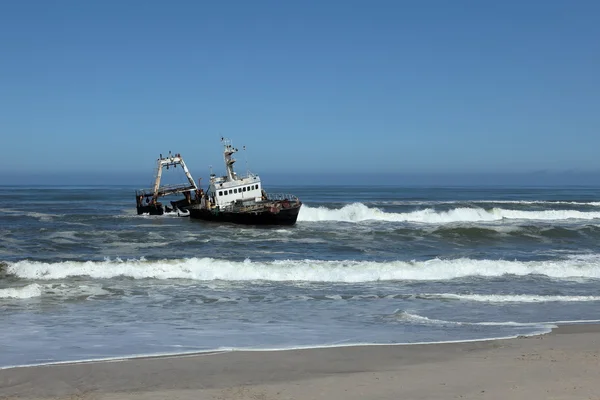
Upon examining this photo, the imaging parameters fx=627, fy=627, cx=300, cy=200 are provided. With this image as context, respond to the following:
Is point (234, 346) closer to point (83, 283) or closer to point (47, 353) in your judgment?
point (47, 353)

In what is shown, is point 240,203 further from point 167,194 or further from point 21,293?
point 21,293

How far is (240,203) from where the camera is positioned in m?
41.2

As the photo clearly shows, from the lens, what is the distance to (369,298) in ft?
51.1

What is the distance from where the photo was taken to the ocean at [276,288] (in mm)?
11086

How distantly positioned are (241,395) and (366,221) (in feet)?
123

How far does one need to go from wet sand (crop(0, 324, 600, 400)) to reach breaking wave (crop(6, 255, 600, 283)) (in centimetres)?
924

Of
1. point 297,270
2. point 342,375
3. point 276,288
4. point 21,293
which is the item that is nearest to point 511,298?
point 276,288

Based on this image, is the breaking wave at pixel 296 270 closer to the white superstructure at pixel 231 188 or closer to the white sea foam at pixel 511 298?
the white sea foam at pixel 511 298

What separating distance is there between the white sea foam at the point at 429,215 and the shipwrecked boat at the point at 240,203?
15.9 feet

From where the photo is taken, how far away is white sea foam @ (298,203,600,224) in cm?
4662

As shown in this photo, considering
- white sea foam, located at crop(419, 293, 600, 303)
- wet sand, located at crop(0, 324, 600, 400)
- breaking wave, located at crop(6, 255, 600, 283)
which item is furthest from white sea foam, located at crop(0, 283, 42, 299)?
white sea foam, located at crop(419, 293, 600, 303)

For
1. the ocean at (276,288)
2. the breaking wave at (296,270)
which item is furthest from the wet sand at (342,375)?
the breaking wave at (296,270)

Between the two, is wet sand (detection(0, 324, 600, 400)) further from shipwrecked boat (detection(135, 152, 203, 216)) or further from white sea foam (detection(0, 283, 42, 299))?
shipwrecked boat (detection(135, 152, 203, 216))

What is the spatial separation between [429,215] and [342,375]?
130 ft
